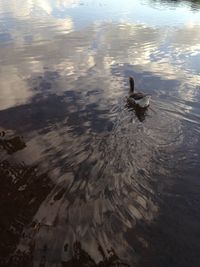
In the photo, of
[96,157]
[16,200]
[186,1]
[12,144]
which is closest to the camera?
[16,200]

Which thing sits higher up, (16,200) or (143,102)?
(16,200)

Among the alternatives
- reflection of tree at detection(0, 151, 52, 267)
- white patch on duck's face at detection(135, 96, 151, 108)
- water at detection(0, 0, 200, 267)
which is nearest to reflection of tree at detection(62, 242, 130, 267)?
water at detection(0, 0, 200, 267)

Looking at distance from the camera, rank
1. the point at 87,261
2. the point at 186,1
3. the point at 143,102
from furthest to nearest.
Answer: the point at 186,1 < the point at 143,102 < the point at 87,261

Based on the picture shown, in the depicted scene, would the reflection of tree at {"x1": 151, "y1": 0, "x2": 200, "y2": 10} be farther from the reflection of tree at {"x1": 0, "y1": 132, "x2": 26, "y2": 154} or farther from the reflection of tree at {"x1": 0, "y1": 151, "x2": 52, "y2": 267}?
the reflection of tree at {"x1": 0, "y1": 151, "x2": 52, "y2": 267}

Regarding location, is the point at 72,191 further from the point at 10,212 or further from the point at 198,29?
the point at 198,29

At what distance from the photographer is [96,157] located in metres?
9.39

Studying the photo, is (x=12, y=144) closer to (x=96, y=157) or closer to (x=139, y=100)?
(x=96, y=157)

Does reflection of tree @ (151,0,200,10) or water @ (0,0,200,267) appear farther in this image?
reflection of tree @ (151,0,200,10)

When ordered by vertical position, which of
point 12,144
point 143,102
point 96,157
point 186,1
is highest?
→ point 12,144

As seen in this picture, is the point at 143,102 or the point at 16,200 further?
the point at 143,102

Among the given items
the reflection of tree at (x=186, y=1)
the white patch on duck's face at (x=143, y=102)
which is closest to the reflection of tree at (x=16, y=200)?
the white patch on duck's face at (x=143, y=102)

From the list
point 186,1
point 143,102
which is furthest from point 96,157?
point 186,1

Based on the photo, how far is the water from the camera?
6754 millimetres

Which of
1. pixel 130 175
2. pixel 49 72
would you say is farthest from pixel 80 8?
pixel 130 175
